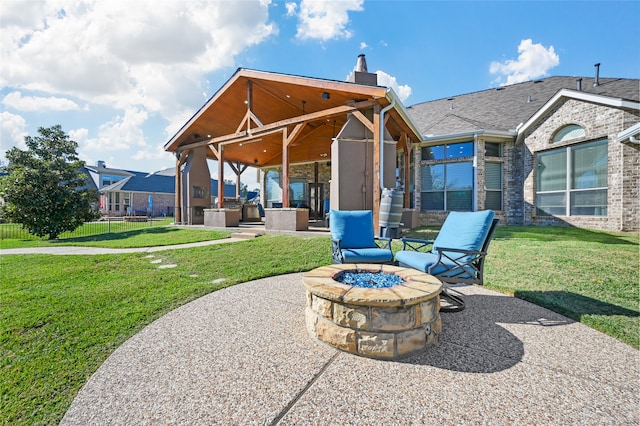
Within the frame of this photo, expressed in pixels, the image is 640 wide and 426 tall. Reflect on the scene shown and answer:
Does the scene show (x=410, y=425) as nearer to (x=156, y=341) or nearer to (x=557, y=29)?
(x=156, y=341)

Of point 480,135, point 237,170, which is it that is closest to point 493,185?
point 480,135

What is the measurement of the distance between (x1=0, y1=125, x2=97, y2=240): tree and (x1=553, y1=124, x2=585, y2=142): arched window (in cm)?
1750

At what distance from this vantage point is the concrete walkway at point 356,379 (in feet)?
5.04

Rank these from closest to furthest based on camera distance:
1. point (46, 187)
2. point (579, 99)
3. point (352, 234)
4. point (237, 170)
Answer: point (352, 234)
point (579, 99)
point (46, 187)
point (237, 170)

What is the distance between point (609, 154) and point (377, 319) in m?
9.81

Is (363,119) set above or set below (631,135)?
above

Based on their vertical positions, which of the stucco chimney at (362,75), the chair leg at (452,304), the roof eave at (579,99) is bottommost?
the chair leg at (452,304)

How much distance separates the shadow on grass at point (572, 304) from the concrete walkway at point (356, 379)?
331 millimetres

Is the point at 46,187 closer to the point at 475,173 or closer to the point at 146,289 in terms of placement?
A: the point at 146,289

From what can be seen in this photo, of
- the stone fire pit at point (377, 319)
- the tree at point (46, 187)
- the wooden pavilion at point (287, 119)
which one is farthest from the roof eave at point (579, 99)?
the tree at point (46, 187)

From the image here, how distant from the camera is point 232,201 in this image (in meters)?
12.8

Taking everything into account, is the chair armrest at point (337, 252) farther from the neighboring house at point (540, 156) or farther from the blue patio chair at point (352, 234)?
the neighboring house at point (540, 156)

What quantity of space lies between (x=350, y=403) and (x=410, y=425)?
13.4 inches

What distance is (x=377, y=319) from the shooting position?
2.13 m
